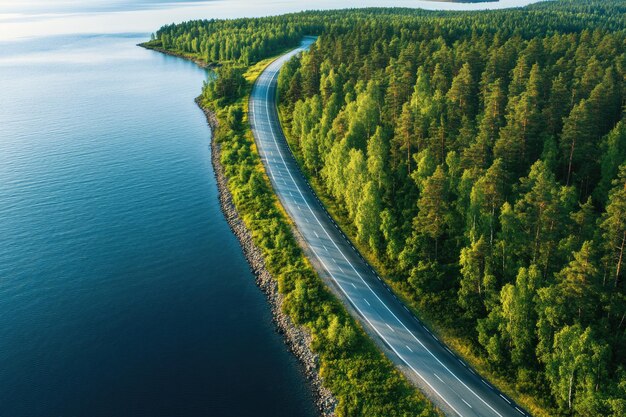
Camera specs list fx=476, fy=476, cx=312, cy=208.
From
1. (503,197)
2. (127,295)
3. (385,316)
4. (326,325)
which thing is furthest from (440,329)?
(127,295)

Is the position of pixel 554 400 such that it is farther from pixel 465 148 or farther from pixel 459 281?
pixel 465 148

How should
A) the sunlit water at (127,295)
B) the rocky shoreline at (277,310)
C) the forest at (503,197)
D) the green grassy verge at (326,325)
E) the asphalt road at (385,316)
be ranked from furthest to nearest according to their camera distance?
the sunlit water at (127,295), the rocky shoreline at (277,310), the green grassy verge at (326,325), the asphalt road at (385,316), the forest at (503,197)

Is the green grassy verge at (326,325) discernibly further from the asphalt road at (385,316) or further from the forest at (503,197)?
the forest at (503,197)

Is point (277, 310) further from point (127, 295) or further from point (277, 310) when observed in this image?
point (127, 295)

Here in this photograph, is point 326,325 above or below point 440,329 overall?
below

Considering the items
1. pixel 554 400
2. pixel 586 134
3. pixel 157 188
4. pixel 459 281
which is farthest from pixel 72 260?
pixel 586 134

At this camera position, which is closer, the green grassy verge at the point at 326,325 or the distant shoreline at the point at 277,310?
the green grassy verge at the point at 326,325

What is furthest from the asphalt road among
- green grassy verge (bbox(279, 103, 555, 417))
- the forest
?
the forest

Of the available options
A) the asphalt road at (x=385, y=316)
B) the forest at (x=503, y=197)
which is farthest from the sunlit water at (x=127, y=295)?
the forest at (x=503, y=197)
